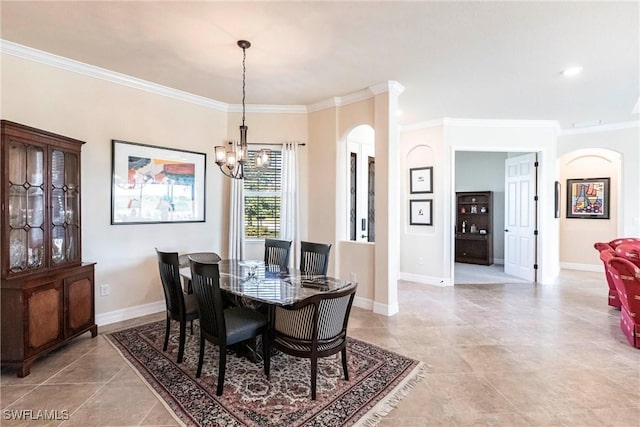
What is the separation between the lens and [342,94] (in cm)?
440

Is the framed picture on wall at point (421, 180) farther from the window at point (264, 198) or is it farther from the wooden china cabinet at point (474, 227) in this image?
the wooden china cabinet at point (474, 227)

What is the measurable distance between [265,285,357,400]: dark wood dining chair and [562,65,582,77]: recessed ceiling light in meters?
3.54

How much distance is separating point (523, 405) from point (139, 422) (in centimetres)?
255

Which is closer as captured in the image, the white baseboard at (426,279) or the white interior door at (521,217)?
the white baseboard at (426,279)

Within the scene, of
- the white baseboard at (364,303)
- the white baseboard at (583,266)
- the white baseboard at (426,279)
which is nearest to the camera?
the white baseboard at (364,303)

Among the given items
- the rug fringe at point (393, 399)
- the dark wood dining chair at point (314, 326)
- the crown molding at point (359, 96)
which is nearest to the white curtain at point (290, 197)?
the crown molding at point (359, 96)

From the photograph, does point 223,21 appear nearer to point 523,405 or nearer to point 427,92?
point 427,92

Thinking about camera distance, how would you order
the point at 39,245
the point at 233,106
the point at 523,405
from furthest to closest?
the point at 233,106
the point at 39,245
the point at 523,405

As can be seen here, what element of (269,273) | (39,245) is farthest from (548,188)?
(39,245)

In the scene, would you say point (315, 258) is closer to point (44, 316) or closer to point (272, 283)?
point (272, 283)

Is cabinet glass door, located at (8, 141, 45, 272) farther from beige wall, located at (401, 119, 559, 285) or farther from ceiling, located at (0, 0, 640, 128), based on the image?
beige wall, located at (401, 119, 559, 285)

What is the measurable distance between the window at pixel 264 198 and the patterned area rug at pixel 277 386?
6.65 feet

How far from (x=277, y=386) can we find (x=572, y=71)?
448cm

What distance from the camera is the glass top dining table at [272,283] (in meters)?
2.40
